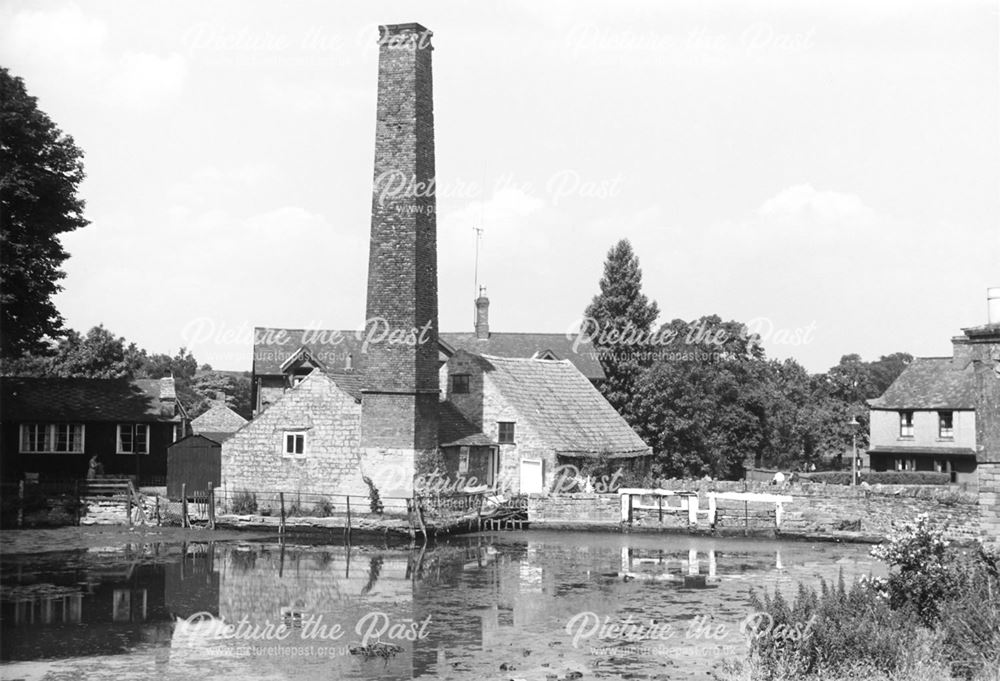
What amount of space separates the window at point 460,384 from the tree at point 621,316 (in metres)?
23.0

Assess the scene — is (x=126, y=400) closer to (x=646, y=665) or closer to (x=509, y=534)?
(x=509, y=534)

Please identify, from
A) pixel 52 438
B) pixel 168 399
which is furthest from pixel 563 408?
pixel 52 438

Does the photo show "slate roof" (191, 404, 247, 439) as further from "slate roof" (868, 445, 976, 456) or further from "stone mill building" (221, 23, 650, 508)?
"slate roof" (868, 445, 976, 456)

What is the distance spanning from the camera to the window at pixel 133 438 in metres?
48.9

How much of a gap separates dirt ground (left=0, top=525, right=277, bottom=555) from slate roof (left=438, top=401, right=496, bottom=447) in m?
7.38

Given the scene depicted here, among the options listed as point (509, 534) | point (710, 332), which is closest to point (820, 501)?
point (509, 534)

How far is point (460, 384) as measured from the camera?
48031 millimetres

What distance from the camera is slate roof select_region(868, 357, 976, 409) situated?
2371 inches

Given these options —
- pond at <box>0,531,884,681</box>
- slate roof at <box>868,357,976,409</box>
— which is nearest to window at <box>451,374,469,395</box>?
pond at <box>0,531,884,681</box>

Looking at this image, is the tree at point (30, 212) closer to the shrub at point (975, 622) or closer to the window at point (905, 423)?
the shrub at point (975, 622)

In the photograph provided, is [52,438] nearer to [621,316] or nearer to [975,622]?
[621,316]

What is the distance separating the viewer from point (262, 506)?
141ft

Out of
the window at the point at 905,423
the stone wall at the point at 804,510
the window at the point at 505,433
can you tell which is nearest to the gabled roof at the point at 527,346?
the window at the point at 905,423

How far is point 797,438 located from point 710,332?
12.1 meters
